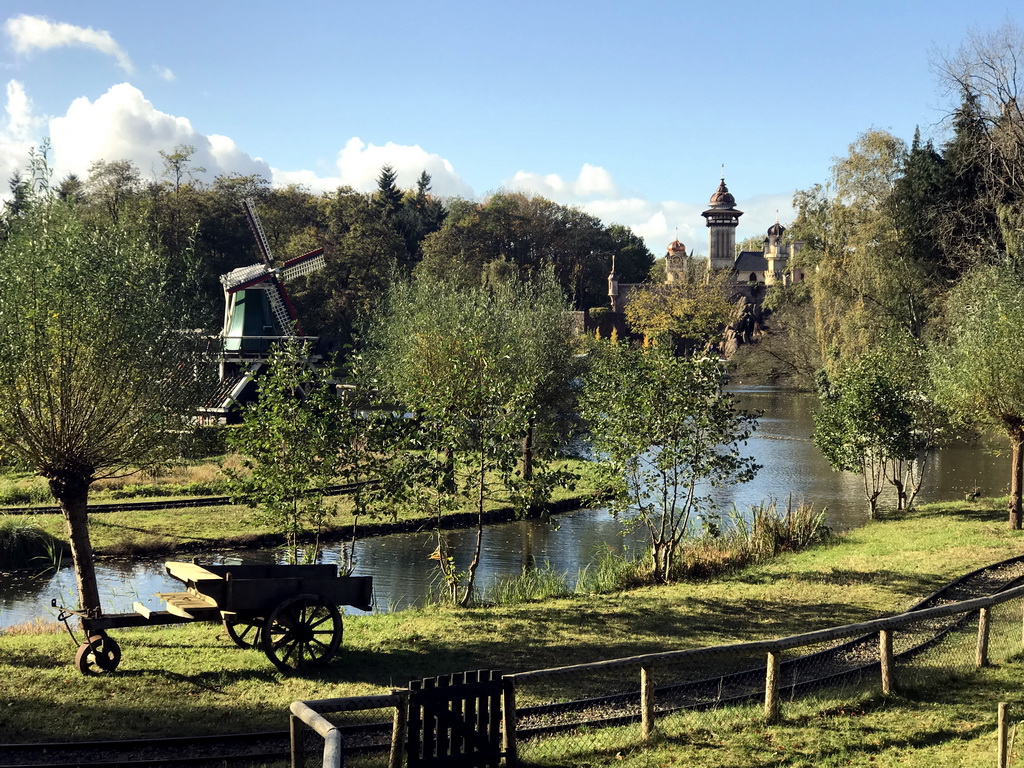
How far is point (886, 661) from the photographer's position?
11148 mm

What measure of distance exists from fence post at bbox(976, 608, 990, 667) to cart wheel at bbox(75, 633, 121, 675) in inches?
458

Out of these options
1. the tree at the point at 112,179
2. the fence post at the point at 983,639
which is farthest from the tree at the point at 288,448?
the tree at the point at 112,179

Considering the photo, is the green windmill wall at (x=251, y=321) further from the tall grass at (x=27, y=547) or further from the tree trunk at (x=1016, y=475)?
the tree trunk at (x=1016, y=475)

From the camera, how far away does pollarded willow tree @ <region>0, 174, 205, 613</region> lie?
1462cm

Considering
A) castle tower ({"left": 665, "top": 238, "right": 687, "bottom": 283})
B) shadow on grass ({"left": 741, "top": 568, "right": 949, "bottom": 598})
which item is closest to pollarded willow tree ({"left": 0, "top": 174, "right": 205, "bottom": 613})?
shadow on grass ({"left": 741, "top": 568, "right": 949, "bottom": 598})

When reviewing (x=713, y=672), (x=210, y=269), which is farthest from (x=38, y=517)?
(x=210, y=269)

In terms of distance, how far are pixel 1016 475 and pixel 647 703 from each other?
19270 mm

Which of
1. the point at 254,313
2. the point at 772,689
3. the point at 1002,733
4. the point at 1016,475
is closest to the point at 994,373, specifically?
the point at 1016,475

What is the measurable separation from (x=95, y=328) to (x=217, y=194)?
2609 inches

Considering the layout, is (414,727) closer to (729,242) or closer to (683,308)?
(683,308)

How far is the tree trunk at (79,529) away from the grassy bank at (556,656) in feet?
2.50

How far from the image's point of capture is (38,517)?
27375 mm

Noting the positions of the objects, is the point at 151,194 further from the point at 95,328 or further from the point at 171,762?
the point at 171,762

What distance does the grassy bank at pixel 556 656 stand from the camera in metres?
10.0
